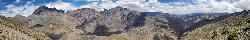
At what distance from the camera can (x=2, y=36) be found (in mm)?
178500

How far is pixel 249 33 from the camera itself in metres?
179

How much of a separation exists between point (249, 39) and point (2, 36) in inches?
3725

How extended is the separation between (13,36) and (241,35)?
314 feet

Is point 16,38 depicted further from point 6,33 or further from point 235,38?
point 235,38

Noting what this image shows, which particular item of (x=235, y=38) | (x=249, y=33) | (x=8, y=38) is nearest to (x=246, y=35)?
(x=249, y=33)

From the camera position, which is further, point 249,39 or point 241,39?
point 241,39

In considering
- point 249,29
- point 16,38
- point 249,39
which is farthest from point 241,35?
point 16,38

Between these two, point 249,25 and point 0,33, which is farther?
point 249,25

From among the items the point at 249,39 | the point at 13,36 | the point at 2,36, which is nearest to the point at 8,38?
the point at 2,36

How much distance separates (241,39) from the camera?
612 feet

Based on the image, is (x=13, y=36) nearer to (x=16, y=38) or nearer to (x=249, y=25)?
(x=16, y=38)

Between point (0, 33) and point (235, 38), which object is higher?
point (0, 33)

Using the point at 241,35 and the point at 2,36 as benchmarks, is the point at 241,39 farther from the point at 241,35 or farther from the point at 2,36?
Result: the point at 2,36

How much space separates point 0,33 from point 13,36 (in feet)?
49.0
